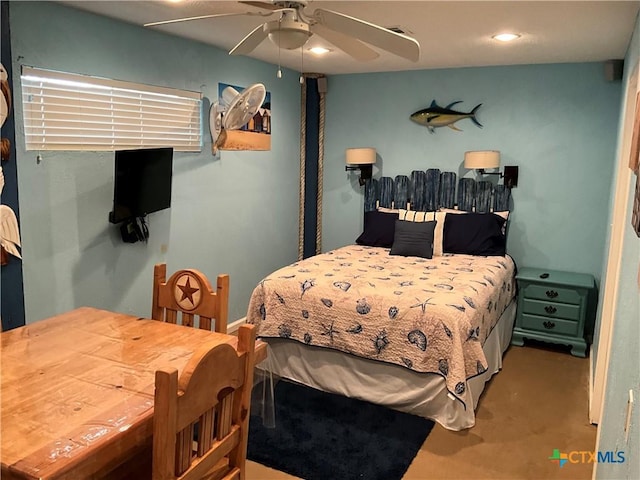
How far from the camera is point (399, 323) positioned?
9.66ft

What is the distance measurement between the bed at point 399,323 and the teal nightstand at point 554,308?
0.11 m

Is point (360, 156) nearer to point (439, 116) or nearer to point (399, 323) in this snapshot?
point (439, 116)

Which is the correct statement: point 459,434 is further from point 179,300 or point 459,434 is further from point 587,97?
point 587,97

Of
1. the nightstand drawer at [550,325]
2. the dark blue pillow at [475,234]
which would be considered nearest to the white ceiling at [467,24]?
the dark blue pillow at [475,234]

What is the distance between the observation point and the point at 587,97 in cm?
412

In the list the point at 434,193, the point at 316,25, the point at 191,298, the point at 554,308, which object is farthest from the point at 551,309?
the point at 316,25

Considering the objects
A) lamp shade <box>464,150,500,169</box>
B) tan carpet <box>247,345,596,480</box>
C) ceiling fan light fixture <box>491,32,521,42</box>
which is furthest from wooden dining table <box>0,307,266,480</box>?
lamp shade <box>464,150,500,169</box>

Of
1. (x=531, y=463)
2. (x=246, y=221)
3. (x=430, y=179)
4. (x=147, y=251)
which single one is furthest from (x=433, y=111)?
(x=531, y=463)

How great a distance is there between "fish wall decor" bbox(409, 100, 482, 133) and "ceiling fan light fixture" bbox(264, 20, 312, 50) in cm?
290

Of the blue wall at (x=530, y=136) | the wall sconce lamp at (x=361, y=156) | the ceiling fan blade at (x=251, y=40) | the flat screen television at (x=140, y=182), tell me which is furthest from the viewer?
the wall sconce lamp at (x=361, y=156)

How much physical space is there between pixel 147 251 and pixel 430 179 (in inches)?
101

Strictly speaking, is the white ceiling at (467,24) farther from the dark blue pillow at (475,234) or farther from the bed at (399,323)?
the bed at (399,323)

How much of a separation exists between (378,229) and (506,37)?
1.89 metres

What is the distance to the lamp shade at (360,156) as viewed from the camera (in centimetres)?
476
